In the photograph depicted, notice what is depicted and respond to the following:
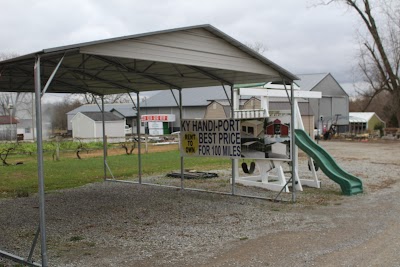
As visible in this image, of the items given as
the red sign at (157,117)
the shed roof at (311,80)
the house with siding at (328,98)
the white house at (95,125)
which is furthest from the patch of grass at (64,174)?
the house with siding at (328,98)

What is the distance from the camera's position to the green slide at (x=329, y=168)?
11.4m

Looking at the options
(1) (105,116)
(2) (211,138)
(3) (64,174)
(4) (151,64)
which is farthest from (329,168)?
(1) (105,116)

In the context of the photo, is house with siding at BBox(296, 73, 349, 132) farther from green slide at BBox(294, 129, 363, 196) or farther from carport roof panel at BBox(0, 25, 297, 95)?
carport roof panel at BBox(0, 25, 297, 95)

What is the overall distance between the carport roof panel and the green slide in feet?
7.89

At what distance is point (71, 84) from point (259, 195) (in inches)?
240

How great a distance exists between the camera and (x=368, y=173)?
16.1 m

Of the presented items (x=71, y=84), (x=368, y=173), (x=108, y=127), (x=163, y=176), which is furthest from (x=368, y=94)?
(x=71, y=84)

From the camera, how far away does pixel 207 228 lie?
7949mm

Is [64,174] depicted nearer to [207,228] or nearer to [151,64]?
[151,64]

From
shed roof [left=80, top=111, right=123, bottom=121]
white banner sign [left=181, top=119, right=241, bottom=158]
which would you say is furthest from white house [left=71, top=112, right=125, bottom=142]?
white banner sign [left=181, top=119, right=241, bottom=158]

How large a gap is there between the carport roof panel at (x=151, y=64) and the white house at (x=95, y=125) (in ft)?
112

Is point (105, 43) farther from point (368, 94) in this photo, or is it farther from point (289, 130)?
point (368, 94)

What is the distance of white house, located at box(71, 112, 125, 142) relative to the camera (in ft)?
156

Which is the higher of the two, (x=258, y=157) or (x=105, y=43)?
(x=105, y=43)
